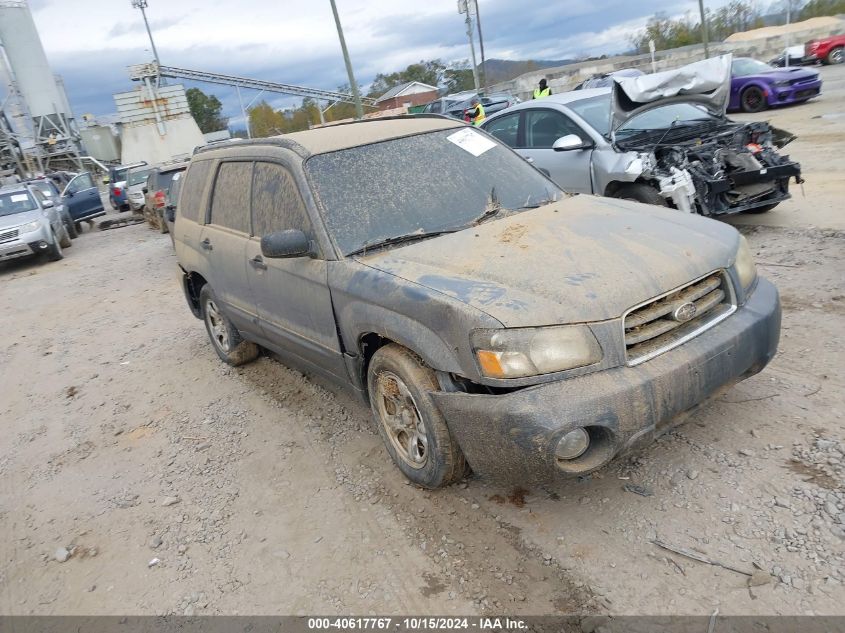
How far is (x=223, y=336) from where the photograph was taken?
556 cm

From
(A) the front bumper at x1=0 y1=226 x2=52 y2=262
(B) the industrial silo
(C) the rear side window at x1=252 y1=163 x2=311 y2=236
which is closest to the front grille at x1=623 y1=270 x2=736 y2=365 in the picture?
(C) the rear side window at x1=252 y1=163 x2=311 y2=236

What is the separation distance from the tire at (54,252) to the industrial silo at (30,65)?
38131 mm

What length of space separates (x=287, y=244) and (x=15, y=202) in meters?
13.9

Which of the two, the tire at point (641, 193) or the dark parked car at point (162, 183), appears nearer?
the tire at point (641, 193)

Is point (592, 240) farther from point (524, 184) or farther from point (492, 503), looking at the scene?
point (492, 503)

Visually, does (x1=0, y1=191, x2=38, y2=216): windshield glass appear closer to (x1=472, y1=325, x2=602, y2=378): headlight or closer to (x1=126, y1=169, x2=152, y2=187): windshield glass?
(x1=126, y1=169, x2=152, y2=187): windshield glass

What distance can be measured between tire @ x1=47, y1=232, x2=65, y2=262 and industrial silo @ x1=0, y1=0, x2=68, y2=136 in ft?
125

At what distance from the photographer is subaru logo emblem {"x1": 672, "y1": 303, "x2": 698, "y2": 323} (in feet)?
9.28

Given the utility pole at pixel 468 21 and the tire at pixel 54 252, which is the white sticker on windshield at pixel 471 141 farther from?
the utility pole at pixel 468 21

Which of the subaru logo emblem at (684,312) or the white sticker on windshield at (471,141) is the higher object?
the white sticker on windshield at (471,141)

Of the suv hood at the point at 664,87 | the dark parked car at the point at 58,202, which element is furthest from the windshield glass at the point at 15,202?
the suv hood at the point at 664,87

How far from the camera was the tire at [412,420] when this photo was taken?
2934 mm

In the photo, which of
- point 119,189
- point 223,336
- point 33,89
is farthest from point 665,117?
point 33,89

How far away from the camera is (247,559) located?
3.07 m
